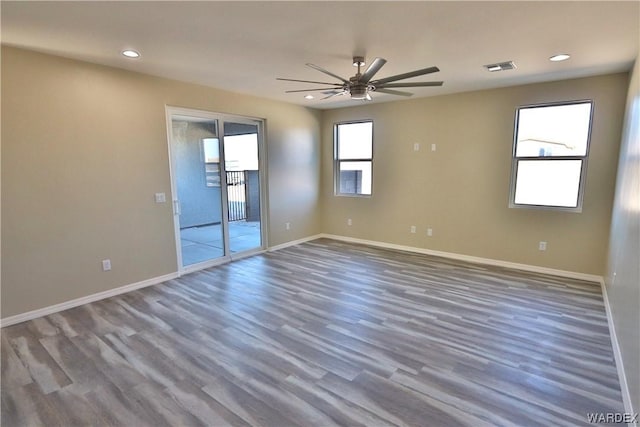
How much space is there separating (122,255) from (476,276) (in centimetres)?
443

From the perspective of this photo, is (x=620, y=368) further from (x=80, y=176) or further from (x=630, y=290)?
(x=80, y=176)

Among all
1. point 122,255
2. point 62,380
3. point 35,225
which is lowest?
point 62,380

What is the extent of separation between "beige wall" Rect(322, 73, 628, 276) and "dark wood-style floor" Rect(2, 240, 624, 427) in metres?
0.72

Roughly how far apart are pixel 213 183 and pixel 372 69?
2.96 meters

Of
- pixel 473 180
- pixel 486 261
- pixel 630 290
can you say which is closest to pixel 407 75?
pixel 630 290

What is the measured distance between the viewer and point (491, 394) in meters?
2.08

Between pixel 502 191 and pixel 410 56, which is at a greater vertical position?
pixel 410 56

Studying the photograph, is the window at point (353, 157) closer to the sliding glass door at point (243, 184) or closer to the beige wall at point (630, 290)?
the sliding glass door at point (243, 184)

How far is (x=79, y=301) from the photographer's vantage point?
3473mm

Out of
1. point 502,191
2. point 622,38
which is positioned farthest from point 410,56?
point 502,191

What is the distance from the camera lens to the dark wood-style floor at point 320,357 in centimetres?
196

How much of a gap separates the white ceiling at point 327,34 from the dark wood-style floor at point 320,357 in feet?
8.21

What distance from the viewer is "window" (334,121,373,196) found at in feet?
19.5

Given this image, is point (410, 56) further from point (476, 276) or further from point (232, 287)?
point (232, 287)
